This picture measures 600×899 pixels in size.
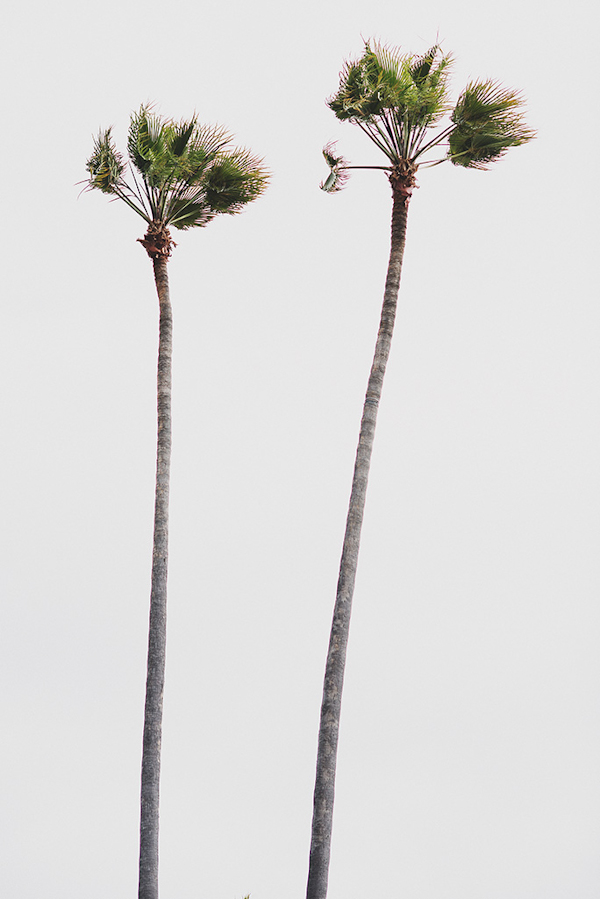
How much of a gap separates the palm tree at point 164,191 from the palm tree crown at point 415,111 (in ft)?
7.51

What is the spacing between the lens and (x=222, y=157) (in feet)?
53.5

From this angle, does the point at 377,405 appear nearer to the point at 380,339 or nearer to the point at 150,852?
the point at 380,339

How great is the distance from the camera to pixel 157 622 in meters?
14.8

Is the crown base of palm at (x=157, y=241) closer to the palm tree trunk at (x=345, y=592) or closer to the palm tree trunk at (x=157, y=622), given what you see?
the palm tree trunk at (x=157, y=622)

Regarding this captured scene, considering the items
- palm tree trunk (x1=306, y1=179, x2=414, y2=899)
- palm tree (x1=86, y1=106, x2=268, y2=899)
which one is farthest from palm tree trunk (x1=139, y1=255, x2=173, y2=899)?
palm tree trunk (x1=306, y1=179, x2=414, y2=899)

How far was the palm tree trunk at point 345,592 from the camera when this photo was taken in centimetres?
1267

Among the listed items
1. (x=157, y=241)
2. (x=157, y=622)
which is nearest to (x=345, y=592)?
(x=157, y=622)

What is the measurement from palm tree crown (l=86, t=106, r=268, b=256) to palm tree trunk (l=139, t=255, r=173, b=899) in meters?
0.87

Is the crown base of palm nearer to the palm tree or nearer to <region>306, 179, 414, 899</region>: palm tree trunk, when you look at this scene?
the palm tree

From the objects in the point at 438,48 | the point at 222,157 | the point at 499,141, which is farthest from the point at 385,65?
the point at 222,157

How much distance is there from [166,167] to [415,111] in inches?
160

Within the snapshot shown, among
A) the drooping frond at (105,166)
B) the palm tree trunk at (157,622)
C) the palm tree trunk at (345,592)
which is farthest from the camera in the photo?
the drooping frond at (105,166)

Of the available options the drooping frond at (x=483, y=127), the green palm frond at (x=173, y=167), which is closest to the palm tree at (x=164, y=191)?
the green palm frond at (x=173, y=167)

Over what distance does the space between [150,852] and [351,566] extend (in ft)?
16.2
